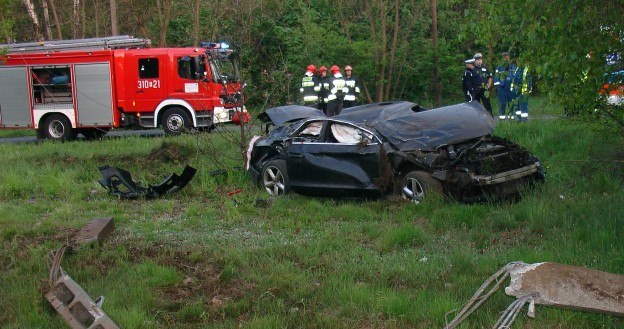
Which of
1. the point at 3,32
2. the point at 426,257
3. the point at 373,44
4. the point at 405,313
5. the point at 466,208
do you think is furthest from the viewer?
the point at 373,44

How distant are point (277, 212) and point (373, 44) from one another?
14.1 meters

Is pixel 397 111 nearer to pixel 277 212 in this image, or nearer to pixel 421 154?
pixel 421 154

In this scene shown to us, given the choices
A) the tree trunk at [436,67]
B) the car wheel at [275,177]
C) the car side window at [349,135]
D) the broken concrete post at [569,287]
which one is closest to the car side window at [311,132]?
the car side window at [349,135]

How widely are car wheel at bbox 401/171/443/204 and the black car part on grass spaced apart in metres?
3.83

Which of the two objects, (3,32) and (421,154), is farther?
(3,32)

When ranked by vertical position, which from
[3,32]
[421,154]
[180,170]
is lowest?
[180,170]

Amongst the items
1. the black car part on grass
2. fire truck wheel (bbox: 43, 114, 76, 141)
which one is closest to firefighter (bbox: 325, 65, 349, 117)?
the black car part on grass

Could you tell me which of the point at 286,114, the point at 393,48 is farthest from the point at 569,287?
the point at 393,48

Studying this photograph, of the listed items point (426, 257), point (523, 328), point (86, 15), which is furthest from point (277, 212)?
point (86, 15)

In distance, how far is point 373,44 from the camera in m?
23.2

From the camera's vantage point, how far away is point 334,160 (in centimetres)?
1055

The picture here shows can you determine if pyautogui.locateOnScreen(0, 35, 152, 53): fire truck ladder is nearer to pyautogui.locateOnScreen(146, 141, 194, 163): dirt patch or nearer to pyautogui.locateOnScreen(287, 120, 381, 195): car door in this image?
pyautogui.locateOnScreen(146, 141, 194, 163): dirt patch

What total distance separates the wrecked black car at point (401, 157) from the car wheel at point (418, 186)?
0.01 meters

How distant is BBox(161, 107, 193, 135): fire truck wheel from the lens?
67.0 feet
